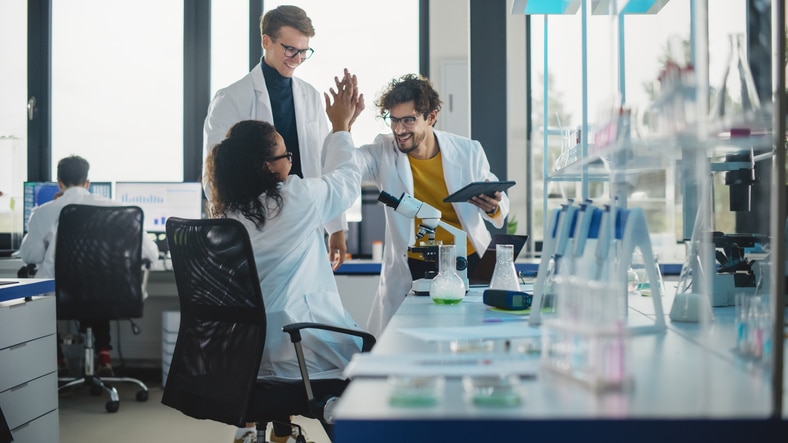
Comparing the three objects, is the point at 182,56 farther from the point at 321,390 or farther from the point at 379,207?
the point at 321,390

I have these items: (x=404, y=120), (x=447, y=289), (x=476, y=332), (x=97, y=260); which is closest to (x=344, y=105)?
(x=404, y=120)

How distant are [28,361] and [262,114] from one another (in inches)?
49.1

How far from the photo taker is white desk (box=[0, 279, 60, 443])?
2512mm

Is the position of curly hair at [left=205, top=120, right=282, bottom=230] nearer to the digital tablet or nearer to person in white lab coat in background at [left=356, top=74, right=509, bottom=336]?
the digital tablet

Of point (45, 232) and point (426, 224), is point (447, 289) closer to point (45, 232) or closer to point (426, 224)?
point (426, 224)

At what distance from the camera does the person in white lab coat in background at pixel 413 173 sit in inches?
109

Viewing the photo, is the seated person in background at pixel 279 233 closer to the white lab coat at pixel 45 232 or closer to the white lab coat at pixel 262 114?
the white lab coat at pixel 262 114

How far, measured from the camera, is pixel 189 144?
518 centimetres

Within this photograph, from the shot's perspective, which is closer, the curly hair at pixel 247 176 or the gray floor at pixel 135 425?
the curly hair at pixel 247 176

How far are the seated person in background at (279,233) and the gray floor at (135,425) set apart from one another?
141 centimetres

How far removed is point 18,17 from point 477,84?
3349mm

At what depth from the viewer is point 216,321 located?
205 cm

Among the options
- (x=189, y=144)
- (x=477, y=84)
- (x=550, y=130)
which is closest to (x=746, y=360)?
(x=550, y=130)

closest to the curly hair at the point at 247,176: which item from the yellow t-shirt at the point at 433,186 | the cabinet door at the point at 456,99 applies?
the yellow t-shirt at the point at 433,186
